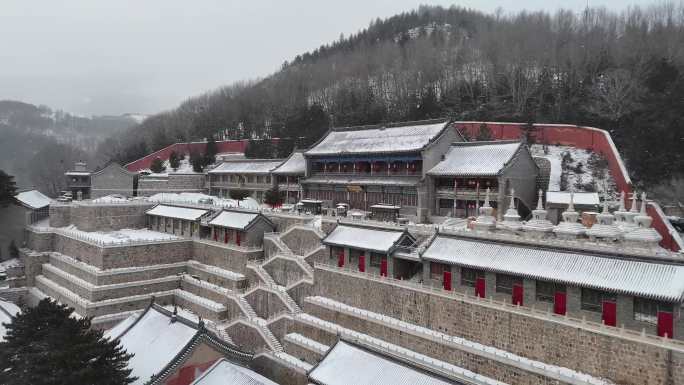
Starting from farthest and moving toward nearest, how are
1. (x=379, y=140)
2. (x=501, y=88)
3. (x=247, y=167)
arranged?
1. (x=501, y=88)
2. (x=247, y=167)
3. (x=379, y=140)

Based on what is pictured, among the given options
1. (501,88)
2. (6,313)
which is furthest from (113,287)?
(501,88)

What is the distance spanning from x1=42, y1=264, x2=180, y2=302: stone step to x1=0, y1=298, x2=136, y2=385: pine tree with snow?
11.5m

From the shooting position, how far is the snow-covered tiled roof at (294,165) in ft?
138

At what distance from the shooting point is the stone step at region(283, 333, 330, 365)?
66.0 ft

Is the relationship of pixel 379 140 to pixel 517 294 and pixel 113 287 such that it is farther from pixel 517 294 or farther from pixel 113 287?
pixel 113 287

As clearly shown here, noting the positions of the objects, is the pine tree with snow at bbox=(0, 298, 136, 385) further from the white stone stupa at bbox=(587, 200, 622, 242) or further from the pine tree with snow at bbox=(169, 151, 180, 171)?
the pine tree with snow at bbox=(169, 151, 180, 171)

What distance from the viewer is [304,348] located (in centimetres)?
2073

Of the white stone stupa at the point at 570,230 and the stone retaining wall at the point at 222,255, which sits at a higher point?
the white stone stupa at the point at 570,230

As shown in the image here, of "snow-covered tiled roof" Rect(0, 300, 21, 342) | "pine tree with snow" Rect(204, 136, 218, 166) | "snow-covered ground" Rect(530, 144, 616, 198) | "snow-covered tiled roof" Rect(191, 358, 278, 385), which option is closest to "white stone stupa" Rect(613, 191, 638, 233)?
"snow-covered ground" Rect(530, 144, 616, 198)

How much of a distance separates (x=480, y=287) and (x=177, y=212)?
2655 centimetres

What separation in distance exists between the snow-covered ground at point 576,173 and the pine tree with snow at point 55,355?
97.7ft

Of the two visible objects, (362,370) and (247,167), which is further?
(247,167)

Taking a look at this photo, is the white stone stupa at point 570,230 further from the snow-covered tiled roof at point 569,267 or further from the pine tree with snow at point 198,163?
the pine tree with snow at point 198,163

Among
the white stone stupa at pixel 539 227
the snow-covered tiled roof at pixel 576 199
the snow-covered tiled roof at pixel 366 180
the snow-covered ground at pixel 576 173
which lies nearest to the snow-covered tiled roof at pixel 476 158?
the snow-covered tiled roof at pixel 366 180
